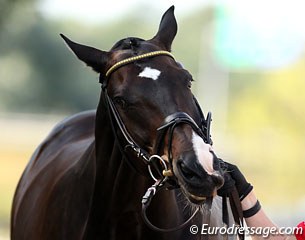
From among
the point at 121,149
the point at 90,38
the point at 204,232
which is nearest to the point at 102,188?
the point at 121,149

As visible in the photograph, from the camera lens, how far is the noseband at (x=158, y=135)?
A: 3760 millimetres

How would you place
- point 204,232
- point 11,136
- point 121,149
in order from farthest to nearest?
1. point 11,136
2. point 204,232
3. point 121,149

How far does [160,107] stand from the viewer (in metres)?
3.83

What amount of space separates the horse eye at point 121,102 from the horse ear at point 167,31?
17.3 inches

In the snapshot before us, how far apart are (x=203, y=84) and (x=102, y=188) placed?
1109 inches

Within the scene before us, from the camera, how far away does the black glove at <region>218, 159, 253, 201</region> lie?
12.9ft

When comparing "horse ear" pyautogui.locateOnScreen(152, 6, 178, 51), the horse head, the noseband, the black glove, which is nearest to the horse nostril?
the horse head

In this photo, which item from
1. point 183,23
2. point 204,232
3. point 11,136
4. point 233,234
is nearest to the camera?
point 204,232

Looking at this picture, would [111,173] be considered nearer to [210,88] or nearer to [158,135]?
[158,135]

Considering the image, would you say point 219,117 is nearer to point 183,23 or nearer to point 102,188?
point 183,23

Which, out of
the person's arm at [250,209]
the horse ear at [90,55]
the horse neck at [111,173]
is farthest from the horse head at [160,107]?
the person's arm at [250,209]

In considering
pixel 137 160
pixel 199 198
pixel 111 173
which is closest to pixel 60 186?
pixel 111 173

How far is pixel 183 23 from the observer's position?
43344 millimetres

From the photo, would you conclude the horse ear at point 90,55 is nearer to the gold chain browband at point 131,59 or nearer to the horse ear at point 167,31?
the gold chain browband at point 131,59
